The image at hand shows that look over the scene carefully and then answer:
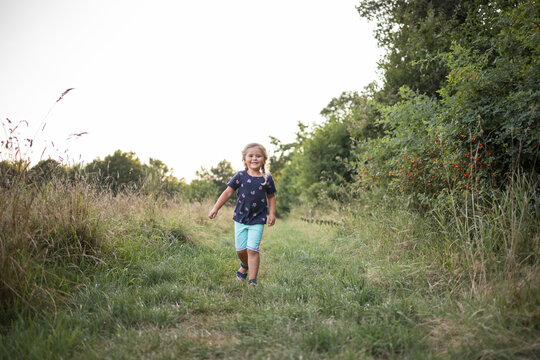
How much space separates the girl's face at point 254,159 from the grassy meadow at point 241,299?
147cm

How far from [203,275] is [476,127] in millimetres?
3686

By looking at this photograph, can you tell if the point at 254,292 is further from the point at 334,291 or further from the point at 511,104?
the point at 511,104

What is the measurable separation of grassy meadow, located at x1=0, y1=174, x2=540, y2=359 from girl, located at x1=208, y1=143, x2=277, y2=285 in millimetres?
384

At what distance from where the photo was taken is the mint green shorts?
392 centimetres

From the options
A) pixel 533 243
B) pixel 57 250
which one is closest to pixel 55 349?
pixel 57 250

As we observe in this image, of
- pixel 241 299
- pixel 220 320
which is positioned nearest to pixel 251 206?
pixel 241 299

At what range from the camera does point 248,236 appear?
4.00 metres

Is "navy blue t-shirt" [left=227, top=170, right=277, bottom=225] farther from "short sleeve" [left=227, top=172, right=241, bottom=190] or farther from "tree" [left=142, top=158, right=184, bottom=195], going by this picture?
"tree" [left=142, top=158, right=184, bottom=195]

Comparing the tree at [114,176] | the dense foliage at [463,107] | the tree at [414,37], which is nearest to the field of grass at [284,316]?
the dense foliage at [463,107]

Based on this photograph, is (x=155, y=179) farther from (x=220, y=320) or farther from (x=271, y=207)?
(x=220, y=320)

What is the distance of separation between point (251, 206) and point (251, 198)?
11 centimetres

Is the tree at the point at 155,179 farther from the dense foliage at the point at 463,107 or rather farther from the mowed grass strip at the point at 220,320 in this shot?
the dense foliage at the point at 463,107

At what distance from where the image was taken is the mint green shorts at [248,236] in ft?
12.8

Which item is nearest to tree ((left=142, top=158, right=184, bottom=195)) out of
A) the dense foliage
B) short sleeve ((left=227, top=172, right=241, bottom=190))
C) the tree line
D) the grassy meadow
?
the tree line
